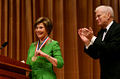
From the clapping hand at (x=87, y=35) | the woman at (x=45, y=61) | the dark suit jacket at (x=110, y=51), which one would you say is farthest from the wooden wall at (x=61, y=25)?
the dark suit jacket at (x=110, y=51)

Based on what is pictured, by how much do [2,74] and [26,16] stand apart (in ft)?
8.67

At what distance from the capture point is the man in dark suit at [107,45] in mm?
2359

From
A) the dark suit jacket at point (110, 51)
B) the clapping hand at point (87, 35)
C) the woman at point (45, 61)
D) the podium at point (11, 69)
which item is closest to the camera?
the dark suit jacket at point (110, 51)

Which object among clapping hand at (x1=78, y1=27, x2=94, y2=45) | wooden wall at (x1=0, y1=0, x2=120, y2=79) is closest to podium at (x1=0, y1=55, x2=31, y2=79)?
clapping hand at (x1=78, y1=27, x2=94, y2=45)

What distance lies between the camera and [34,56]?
2.89 meters

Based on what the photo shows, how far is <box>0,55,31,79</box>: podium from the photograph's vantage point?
2475 millimetres

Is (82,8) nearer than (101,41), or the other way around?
(101,41)

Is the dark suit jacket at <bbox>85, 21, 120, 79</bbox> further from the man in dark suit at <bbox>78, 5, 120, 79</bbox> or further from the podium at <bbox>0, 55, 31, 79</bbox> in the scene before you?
the podium at <bbox>0, 55, 31, 79</bbox>

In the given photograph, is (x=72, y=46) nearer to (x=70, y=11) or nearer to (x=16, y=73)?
(x=70, y=11)

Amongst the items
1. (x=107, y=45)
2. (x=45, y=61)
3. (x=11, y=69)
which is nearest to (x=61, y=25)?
(x=45, y=61)

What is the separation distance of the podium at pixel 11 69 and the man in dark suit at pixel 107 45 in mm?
767

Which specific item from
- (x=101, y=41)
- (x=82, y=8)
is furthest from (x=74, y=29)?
(x=101, y=41)

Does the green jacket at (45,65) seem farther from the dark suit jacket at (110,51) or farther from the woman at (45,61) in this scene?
the dark suit jacket at (110,51)

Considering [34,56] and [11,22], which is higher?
[11,22]
